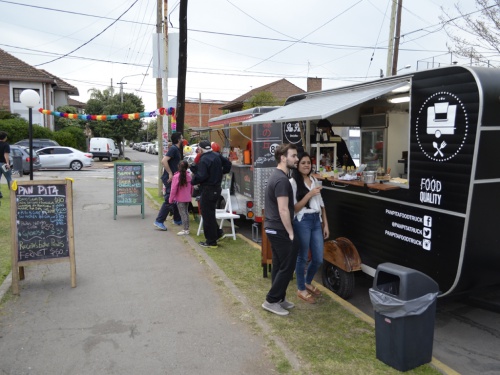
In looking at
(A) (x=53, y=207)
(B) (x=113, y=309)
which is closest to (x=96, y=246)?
(A) (x=53, y=207)

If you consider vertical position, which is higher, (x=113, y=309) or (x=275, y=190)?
(x=275, y=190)

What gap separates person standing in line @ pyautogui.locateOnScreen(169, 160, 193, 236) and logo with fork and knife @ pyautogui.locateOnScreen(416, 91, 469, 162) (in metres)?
4.86

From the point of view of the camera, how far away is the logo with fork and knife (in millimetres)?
3969

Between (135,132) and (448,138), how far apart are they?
1468 inches

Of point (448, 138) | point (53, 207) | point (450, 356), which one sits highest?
point (448, 138)

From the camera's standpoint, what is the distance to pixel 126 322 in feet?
15.0

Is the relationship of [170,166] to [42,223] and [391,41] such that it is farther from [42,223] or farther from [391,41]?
[391,41]

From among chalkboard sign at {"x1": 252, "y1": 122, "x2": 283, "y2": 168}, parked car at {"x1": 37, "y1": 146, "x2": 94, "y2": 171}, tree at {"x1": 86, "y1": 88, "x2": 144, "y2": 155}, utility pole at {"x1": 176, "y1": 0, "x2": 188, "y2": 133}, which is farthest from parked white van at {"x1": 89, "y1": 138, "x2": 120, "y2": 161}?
chalkboard sign at {"x1": 252, "y1": 122, "x2": 283, "y2": 168}

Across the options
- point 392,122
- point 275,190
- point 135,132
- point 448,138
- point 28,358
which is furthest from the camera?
point 135,132

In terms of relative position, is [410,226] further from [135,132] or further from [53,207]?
[135,132]

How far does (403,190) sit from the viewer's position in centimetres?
466

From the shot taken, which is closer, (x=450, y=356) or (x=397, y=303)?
(x=397, y=303)

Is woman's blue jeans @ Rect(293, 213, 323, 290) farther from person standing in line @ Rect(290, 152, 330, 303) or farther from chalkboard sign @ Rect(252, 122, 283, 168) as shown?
chalkboard sign @ Rect(252, 122, 283, 168)

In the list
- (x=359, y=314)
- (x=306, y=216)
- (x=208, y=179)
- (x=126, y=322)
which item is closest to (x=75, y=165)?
(x=208, y=179)
